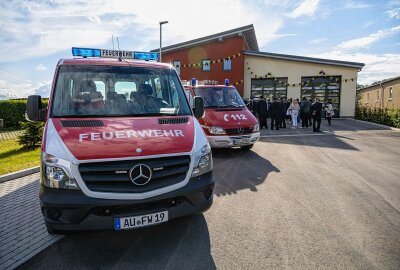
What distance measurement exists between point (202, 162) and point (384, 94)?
4056 centimetres

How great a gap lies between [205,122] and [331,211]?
4659 mm

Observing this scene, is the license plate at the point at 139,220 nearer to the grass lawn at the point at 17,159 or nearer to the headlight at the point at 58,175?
the headlight at the point at 58,175

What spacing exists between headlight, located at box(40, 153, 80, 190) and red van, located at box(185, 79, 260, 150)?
5214 millimetres

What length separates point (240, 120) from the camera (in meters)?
8.48

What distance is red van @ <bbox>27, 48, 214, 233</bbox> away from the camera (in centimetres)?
293

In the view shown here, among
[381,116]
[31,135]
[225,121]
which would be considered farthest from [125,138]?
[381,116]

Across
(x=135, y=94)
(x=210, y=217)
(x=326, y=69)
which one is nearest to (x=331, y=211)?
(x=210, y=217)

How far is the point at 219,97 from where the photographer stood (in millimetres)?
9414

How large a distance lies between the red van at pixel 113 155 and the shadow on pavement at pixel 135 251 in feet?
1.39

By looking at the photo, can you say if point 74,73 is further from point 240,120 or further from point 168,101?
point 240,120

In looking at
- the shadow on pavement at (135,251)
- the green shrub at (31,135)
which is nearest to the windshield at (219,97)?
the green shrub at (31,135)

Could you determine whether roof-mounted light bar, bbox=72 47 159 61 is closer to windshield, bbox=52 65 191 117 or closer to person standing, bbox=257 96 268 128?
windshield, bbox=52 65 191 117

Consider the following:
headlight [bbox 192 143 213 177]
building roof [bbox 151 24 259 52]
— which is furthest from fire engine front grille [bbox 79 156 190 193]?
building roof [bbox 151 24 259 52]

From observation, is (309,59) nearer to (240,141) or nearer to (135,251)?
(240,141)
